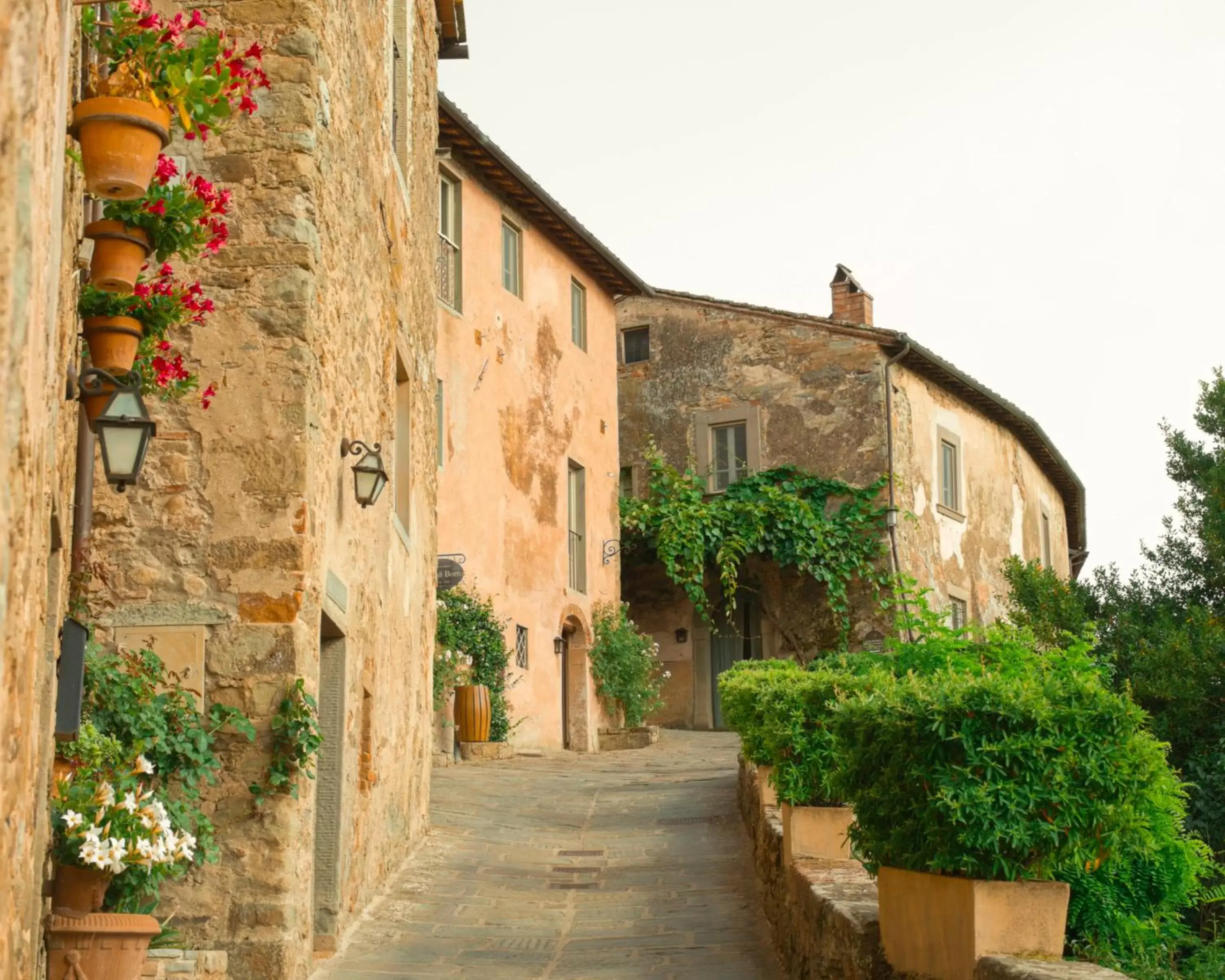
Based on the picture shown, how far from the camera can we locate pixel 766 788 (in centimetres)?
915

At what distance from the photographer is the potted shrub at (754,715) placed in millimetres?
A: 8891

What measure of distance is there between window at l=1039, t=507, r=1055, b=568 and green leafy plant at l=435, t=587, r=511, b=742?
507 inches

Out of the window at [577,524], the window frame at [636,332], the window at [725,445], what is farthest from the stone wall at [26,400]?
the window frame at [636,332]

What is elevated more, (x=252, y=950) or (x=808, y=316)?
(x=808, y=316)

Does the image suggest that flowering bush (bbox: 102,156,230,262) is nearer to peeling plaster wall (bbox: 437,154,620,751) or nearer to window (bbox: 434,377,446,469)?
window (bbox: 434,377,446,469)

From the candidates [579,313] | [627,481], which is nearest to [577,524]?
[579,313]

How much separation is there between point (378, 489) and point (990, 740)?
A: 397 centimetres

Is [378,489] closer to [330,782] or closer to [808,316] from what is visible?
[330,782]

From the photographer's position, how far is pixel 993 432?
77.7ft

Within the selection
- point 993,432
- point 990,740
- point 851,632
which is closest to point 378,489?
point 990,740

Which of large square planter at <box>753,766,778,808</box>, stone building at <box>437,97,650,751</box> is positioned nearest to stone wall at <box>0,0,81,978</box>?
large square planter at <box>753,766,778,808</box>

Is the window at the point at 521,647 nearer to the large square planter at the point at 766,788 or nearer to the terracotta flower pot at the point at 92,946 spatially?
the large square planter at the point at 766,788

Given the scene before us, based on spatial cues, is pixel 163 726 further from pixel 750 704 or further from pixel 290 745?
pixel 750 704

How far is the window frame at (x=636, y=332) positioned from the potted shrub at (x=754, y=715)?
406 inches
